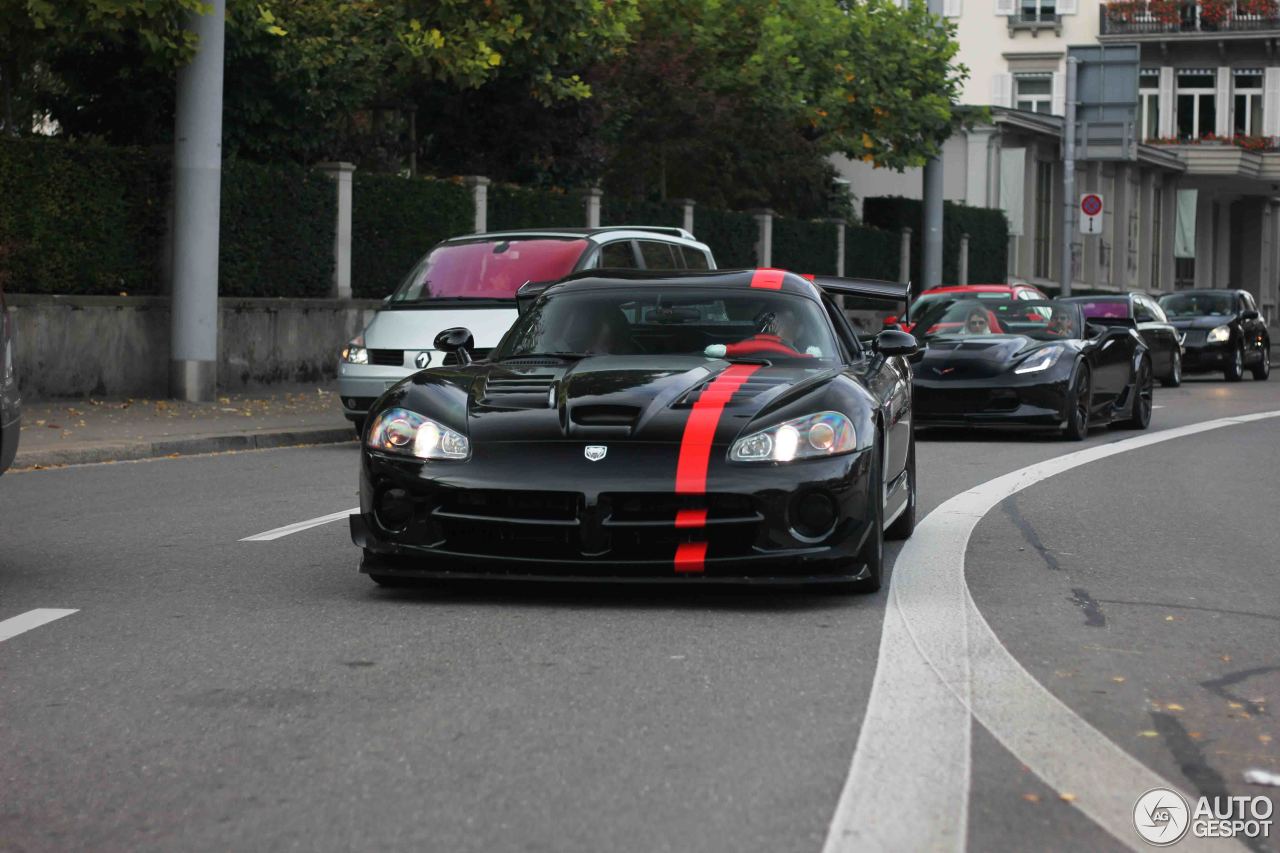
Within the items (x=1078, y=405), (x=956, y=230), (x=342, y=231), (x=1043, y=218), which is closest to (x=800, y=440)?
(x=1078, y=405)

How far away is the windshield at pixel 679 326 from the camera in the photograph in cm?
858

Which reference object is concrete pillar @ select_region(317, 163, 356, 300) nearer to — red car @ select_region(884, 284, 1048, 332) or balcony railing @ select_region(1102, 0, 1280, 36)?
red car @ select_region(884, 284, 1048, 332)

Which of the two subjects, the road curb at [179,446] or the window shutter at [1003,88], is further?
the window shutter at [1003,88]

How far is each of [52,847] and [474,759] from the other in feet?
3.50

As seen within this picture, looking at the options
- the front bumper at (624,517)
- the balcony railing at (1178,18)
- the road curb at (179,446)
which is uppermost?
the balcony railing at (1178,18)

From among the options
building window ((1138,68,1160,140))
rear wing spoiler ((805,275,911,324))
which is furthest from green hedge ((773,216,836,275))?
building window ((1138,68,1160,140))

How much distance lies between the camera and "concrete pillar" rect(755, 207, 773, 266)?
34.6m

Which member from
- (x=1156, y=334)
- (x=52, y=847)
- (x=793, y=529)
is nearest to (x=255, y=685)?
(x=52, y=847)

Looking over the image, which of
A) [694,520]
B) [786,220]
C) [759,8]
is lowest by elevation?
[694,520]

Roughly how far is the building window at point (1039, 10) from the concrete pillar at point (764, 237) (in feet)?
106

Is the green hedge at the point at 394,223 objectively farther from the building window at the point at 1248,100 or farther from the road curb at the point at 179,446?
the building window at the point at 1248,100

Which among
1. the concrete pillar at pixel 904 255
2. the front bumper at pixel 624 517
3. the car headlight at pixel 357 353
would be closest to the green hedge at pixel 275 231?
the car headlight at pixel 357 353

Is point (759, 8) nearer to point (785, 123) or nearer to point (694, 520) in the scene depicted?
point (785, 123)

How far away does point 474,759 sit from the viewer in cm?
488
